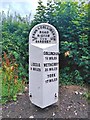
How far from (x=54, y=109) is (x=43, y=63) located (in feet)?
1.85

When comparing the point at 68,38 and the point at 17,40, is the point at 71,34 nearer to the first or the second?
the point at 68,38

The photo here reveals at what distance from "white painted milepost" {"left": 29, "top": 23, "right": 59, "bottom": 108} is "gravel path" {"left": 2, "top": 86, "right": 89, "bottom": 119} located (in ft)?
0.30

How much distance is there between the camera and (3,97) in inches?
126

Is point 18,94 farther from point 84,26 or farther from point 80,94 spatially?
point 84,26

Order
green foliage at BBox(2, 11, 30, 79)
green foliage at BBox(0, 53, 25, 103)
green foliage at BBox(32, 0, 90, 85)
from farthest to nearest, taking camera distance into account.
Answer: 1. green foliage at BBox(2, 11, 30, 79)
2. green foliage at BBox(32, 0, 90, 85)
3. green foliage at BBox(0, 53, 25, 103)

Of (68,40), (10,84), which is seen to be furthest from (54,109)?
(68,40)

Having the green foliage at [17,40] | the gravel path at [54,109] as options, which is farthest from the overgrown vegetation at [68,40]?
the gravel path at [54,109]

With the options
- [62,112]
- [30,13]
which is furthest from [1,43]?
[62,112]

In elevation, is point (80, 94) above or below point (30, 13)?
below

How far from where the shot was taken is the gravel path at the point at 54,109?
2.80 meters

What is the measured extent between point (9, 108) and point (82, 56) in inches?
46.4

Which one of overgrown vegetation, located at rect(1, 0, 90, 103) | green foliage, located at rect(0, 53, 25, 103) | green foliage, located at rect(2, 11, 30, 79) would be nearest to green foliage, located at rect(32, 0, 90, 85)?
overgrown vegetation, located at rect(1, 0, 90, 103)

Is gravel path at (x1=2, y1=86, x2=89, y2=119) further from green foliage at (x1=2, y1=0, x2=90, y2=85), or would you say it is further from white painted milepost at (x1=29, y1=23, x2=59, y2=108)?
green foliage at (x1=2, y1=0, x2=90, y2=85)

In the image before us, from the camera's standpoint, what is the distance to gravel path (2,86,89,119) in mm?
2802
